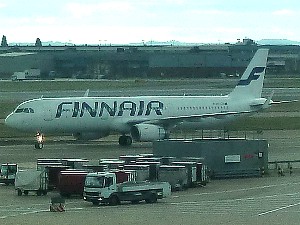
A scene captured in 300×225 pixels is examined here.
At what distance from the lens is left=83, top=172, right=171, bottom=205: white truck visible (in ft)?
148

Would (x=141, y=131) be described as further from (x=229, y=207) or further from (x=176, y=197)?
(x=229, y=207)

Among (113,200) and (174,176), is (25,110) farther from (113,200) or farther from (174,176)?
(113,200)

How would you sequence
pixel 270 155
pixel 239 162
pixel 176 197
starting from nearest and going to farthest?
pixel 176 197 → pixel 239 162 → pixel 270 155

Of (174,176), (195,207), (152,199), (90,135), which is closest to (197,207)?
(195,207)

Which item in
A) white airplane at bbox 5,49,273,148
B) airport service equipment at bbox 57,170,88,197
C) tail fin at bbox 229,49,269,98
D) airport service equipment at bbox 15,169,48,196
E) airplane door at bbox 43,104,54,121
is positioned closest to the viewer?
airport service equipment at bbox 57,170,88,197

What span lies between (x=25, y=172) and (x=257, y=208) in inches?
532

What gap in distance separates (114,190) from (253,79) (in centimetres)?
4220

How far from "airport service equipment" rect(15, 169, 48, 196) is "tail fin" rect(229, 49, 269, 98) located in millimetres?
35705

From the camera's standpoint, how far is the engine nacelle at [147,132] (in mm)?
75188

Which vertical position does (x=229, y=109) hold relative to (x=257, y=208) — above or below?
above

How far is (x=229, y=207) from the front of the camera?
44.3 m

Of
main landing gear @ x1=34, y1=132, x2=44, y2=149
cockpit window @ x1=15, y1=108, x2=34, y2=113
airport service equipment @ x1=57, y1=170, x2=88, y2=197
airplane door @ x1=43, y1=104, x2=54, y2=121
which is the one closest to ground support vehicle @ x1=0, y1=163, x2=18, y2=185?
airport service equipment @ x1=57, y1=170, x2=88, y2=197

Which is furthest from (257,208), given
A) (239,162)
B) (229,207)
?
(239,162)

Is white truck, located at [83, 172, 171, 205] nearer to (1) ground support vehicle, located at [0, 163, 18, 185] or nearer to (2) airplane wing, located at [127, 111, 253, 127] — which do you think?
(1) ground support vehicle, located at [0, 163, 18, 185]
